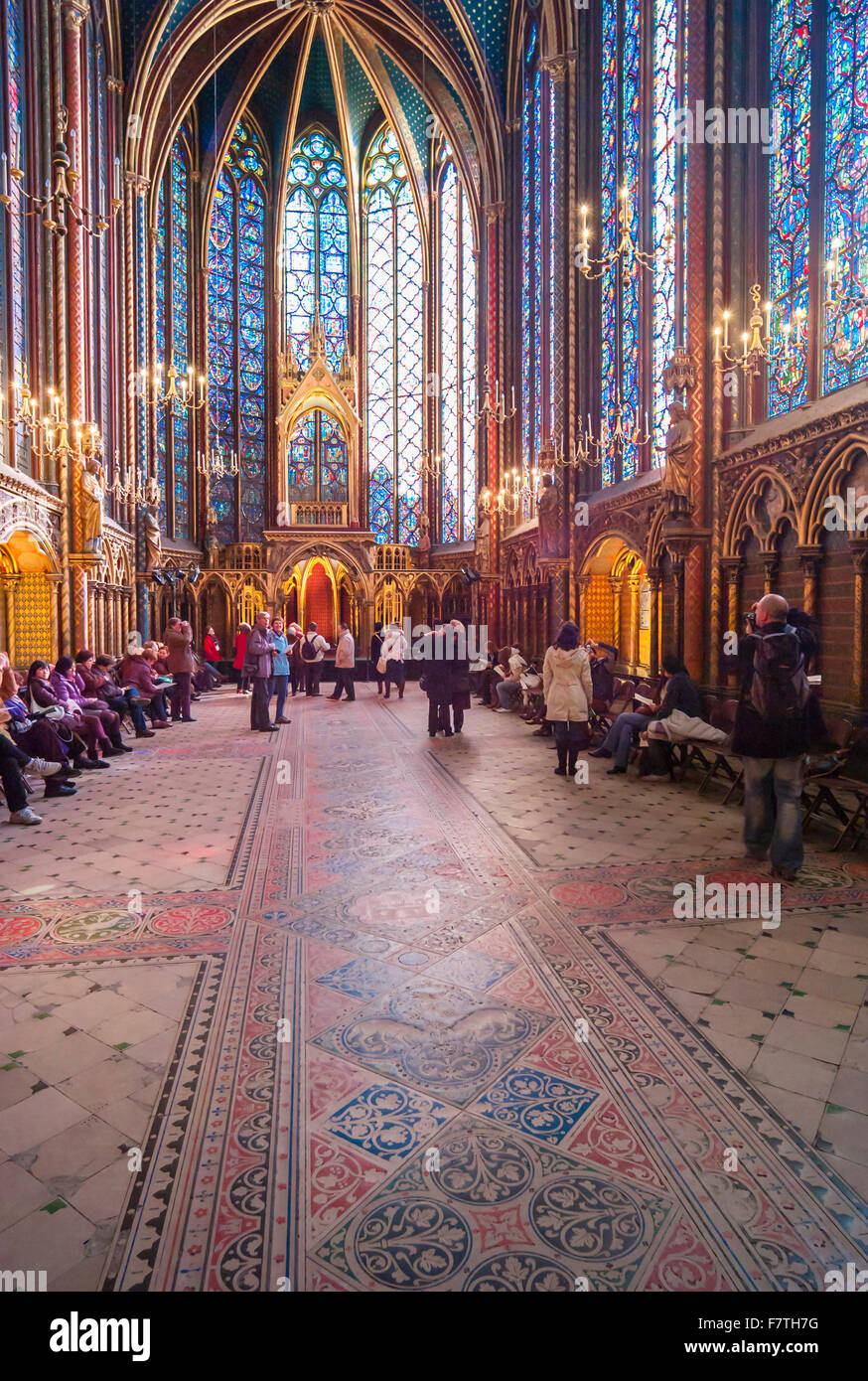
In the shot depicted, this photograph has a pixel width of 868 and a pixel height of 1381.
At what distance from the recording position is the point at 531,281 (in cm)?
1800

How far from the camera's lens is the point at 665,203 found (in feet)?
36.9

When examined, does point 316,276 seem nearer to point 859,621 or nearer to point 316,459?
point 316,459

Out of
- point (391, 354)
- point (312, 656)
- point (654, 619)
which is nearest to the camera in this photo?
point (654, 619)

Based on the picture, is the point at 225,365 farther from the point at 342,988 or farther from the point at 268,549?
the point at 342,988

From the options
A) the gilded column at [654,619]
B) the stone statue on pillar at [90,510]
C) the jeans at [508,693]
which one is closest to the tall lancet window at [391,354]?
the jeans at [508,693]

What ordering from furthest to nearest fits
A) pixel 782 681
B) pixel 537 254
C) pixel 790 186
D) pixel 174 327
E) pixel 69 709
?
pixel 174 327, pixel 537 254, pixel 790 186, pixel 69 709, pixel 782 681

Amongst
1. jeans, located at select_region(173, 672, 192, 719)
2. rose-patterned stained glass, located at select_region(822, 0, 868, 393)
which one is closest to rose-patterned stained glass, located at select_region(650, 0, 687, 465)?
rose-patterned stained glass, located at select_region(822, 0, 868, 393)

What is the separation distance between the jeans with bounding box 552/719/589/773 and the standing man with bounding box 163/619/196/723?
7.47 metres

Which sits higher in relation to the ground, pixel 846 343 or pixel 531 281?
pixel 531 281

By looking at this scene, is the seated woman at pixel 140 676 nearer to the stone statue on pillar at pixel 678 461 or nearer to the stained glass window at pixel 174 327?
the stone statue on pillar at pixel 678 461

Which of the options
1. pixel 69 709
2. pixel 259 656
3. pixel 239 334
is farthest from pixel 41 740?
pixel 239 334

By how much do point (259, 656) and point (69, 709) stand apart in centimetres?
321

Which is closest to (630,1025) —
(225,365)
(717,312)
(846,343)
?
(846,343)
